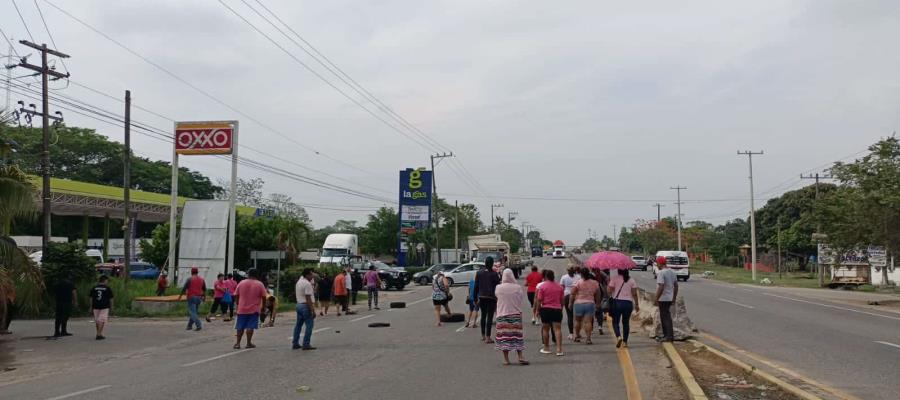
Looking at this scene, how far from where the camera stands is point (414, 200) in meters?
59.2

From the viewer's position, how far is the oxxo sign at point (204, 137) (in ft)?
97.2

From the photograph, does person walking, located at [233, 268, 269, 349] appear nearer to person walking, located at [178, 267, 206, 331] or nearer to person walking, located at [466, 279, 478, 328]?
person walking, located at [466, 279, 478, 328]

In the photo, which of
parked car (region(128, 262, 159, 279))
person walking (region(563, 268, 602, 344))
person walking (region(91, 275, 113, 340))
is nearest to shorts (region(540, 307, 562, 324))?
person walking (region(563, 268, 602, 344))

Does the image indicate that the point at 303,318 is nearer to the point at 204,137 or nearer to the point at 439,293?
the point at 439,293

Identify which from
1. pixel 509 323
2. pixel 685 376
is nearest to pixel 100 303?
pixel 509 323

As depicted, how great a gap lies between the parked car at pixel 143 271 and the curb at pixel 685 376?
124ft

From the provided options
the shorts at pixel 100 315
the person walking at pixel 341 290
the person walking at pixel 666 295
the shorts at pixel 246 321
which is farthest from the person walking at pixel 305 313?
the person walking at pixel 341 290

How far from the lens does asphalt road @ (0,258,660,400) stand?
9156 mm

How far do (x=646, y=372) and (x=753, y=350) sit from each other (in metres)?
4.06

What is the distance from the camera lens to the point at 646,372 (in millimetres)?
10375

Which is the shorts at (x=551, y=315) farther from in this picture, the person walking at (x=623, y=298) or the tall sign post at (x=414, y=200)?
the tall sign post at (x=414, y=200)

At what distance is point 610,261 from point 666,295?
100 inches

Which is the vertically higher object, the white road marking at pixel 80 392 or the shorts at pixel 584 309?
the shorts at pixel 584 309

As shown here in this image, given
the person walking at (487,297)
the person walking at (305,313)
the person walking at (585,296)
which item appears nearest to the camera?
the person walking at (585,296)
